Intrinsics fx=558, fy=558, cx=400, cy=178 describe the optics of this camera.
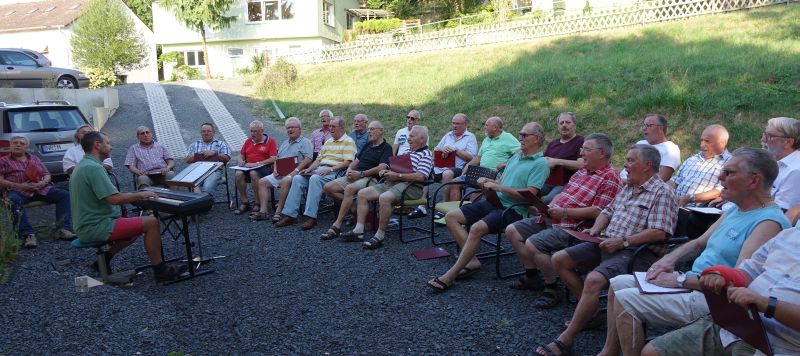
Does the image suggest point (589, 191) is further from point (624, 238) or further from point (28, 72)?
point (28, 72)

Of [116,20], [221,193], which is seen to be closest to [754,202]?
[221,193]

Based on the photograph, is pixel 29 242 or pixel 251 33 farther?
pixel 251 33

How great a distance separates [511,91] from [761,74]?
4.56 m

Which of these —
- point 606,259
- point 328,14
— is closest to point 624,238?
point 606,259

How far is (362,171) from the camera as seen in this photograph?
6.61m

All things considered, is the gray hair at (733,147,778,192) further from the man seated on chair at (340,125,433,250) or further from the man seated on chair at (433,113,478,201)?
the man seated on chair at (433,113,478,201)

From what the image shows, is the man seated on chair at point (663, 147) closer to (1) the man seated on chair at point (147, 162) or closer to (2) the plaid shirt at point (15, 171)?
(1) the man seated on chair at point (147, 162)

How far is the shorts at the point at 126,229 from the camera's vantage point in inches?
180

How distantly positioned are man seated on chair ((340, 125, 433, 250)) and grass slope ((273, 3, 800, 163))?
12.2 ft

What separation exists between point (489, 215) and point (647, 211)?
56.7 inches

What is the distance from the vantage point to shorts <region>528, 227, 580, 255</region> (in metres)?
4.10

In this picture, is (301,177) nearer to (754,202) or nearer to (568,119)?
(568,119)

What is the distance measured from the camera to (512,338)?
3580mm

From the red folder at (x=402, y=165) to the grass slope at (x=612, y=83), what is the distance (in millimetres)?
3942
